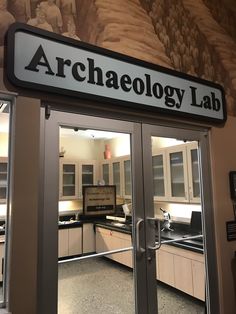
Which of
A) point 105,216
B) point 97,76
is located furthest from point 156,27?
point 105,216

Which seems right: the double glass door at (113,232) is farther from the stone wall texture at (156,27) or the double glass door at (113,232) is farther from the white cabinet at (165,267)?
the stone wall texture at (156,27)

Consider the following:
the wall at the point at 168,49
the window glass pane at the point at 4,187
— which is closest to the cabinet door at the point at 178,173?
the wall at the point at 168,49

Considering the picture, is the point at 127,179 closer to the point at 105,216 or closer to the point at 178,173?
the point at 105,216

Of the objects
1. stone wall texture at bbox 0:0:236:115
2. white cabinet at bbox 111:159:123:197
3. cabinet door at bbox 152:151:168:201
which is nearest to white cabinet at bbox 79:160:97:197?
white cabinet at bbox 111:159:123:197

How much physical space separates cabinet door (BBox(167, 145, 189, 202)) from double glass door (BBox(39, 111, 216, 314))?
344 millimetres

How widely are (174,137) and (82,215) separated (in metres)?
1.01

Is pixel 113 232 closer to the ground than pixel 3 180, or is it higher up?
closer to the ground

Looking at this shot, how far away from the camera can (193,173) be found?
240cm

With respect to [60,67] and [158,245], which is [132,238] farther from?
[60,67]

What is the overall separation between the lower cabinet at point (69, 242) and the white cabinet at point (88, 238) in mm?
49

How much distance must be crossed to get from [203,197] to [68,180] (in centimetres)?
126

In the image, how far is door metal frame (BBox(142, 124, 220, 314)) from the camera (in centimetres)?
191

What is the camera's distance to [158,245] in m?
1.91

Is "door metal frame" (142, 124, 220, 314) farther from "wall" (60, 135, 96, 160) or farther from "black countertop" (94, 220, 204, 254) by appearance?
"wall" (60, 135, 96, 160)
